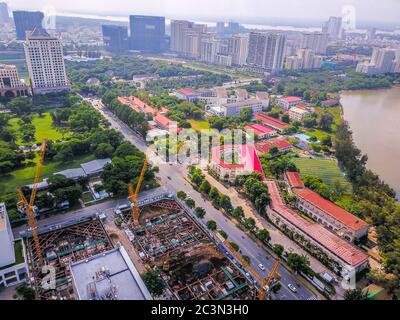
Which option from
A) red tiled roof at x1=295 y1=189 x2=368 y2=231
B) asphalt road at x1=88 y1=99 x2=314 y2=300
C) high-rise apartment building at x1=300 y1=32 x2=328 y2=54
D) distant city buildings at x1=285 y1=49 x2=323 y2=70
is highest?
high-rise apartment building at x1=300 y1=32 x2=328 y2=54

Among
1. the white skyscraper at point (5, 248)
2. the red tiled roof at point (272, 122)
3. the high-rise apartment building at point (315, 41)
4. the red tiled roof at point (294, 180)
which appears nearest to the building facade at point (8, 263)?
the white skyscraper at point (5, 248)

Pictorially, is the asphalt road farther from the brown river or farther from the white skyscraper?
the brown river

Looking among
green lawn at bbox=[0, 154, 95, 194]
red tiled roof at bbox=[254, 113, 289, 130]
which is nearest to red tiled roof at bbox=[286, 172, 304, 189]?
red tiled roof at bbox=[254, 113, 289, 130]

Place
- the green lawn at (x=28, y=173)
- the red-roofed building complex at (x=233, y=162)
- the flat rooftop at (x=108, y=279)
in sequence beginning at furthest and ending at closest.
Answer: the red-roofed building complex at (x=233, y=162), the green lawn at (x=28, y=173), the flat rooftop at (x=108, y=279)

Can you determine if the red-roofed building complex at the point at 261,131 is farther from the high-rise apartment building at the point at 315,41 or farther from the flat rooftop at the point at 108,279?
the high-rise apartment building at the point at 315,41

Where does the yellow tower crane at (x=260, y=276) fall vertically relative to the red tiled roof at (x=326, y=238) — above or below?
below

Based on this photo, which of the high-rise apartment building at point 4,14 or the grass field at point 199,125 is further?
the high-rise apartment building at point 4,14

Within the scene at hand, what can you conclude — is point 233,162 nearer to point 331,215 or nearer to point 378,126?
point 331,215
